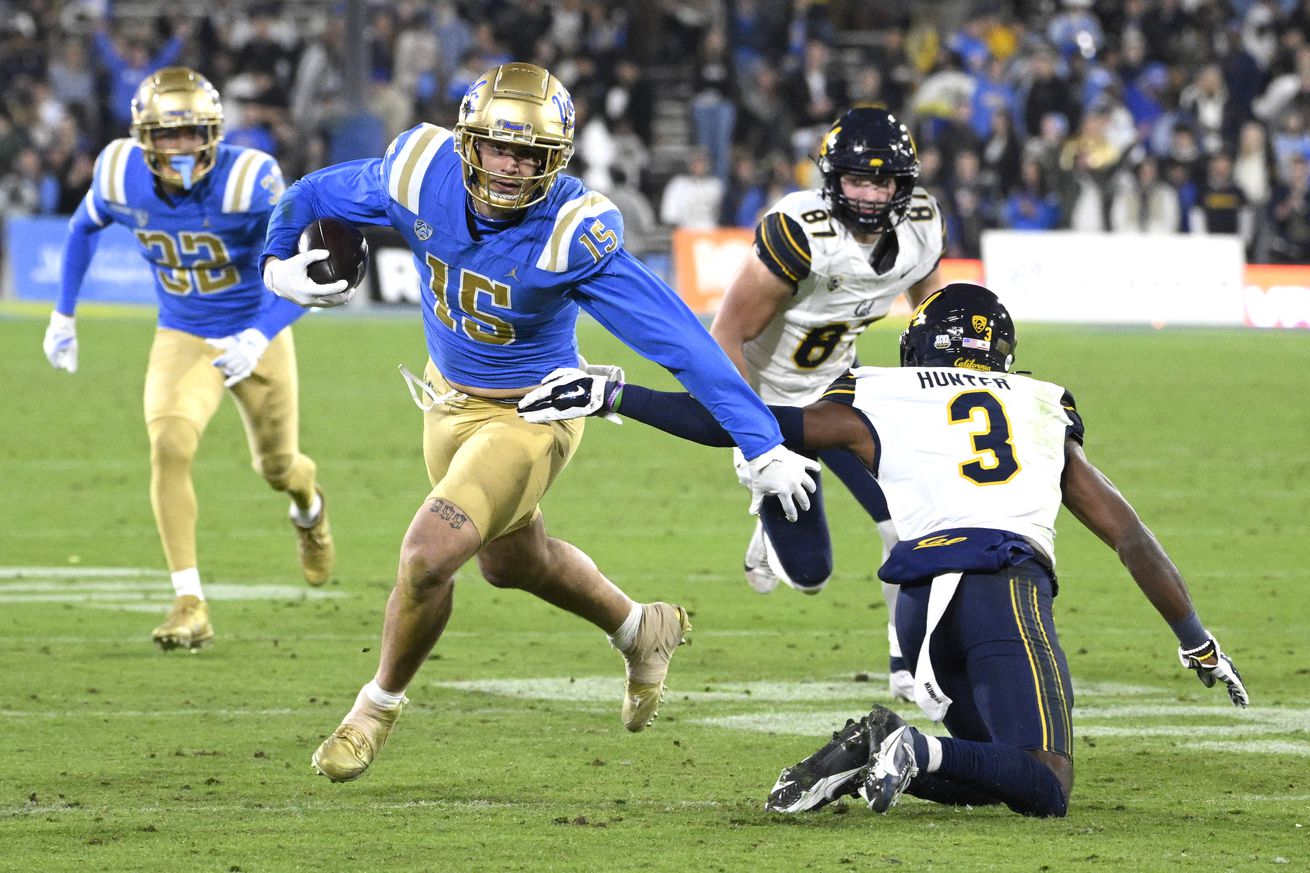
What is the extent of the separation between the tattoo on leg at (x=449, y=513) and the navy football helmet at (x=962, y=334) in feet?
3.64

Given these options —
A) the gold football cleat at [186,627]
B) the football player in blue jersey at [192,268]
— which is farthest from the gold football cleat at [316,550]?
the gold football cleat at [186,627]

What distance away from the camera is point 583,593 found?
553 centimetres

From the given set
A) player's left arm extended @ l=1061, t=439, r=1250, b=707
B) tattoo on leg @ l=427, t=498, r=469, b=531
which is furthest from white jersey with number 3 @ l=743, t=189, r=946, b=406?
tattoo on leg @ l=427, t=498, r=469, b=531

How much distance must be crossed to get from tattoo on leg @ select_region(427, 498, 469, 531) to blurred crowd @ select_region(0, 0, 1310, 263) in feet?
51.6

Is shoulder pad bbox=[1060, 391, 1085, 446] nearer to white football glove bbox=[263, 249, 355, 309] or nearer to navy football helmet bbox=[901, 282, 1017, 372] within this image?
navy football helmet bbox=[901, 282, 1017, 372]

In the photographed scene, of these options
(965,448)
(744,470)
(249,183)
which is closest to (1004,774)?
(965,448)

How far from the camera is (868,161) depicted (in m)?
6.23

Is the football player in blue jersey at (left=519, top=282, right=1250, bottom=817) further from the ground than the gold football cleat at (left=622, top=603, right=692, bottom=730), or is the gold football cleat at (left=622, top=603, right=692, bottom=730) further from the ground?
the football player in blue jersey at (left=519, top=282, right=1250, bottom=817)

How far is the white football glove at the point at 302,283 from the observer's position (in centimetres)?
518

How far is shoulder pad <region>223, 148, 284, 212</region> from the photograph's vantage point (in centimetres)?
748

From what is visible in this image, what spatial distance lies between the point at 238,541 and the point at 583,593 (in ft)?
13.9

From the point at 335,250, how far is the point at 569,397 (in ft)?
2.70

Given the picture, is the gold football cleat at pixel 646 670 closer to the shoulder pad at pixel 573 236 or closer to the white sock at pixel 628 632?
the white sock at pixel 628 632

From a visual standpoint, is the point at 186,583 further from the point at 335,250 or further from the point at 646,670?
the point at 335,250
